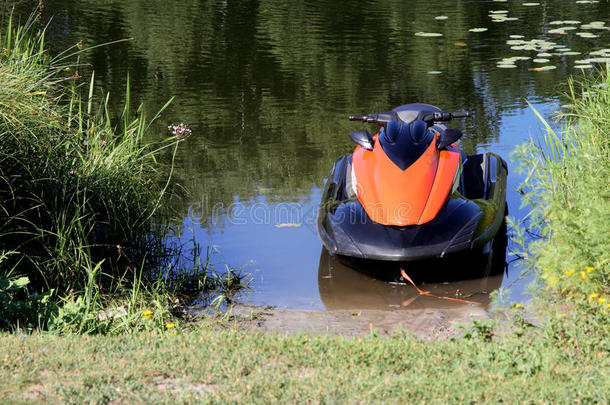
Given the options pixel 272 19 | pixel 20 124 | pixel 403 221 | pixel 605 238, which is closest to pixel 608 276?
pixel 605 238

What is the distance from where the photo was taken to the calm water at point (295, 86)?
23.9ft

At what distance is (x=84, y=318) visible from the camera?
205 inches

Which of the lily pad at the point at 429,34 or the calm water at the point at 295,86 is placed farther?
the lily pad at the point at 429,34

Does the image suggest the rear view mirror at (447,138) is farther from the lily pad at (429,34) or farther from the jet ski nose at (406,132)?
the lily pad at (429,34)

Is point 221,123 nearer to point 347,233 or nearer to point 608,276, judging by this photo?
point 347,233

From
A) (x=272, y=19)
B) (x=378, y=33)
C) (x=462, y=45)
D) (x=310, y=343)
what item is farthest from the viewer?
(x=272, y=19)

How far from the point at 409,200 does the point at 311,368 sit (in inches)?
97.3

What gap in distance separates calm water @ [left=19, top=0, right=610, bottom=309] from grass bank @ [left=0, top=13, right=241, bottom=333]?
2.52 ft

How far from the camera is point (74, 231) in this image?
6.05 m

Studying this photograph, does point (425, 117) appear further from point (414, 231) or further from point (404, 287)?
point (404, 287)

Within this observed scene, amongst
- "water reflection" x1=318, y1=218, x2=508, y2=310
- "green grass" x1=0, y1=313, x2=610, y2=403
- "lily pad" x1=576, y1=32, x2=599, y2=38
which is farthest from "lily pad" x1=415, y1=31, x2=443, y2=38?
"green grass" x1=0, y1=313, x2=610, y2=403

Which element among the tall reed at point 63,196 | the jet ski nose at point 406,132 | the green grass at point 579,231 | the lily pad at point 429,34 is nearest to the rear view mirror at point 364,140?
the jet ski nose at point 406,132

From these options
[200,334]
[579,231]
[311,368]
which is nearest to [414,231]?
[579,231]

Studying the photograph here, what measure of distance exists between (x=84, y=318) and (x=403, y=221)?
8.32 feet
